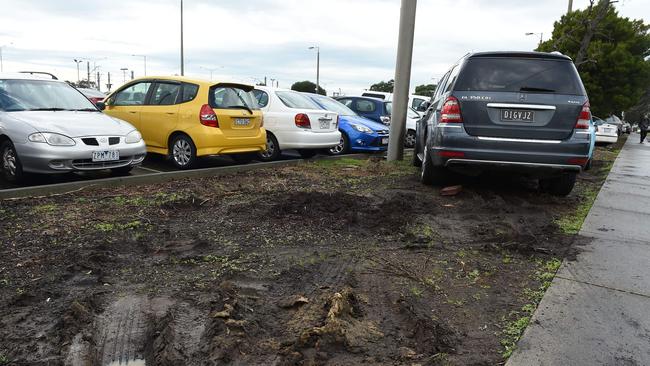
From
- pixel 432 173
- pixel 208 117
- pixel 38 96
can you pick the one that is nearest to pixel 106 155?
pixel 38 96

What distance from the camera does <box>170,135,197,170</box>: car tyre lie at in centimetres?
799

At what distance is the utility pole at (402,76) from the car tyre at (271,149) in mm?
2353

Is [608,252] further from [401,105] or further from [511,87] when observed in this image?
[401,105]

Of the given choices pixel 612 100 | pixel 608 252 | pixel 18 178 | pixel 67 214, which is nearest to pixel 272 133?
pixel 18 178

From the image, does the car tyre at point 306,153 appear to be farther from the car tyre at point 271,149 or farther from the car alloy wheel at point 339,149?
the car tyre at point 271,149

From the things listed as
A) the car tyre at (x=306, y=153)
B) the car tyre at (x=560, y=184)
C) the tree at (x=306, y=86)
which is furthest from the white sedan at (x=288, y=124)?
the tree at (x=306, y=86)

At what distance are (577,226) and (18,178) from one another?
21.4 feet

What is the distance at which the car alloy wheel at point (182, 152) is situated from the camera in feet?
26.5

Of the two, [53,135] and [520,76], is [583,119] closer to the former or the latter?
[520,76]

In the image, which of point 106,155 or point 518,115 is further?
point 106,155

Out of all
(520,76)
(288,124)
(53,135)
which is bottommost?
(53,135)

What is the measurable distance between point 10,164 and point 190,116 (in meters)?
2.60

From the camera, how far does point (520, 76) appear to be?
19.2 feet

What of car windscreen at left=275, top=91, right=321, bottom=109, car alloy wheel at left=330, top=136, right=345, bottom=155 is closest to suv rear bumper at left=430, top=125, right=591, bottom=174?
car windscreen at left=275, top=91, right=321, bottom=109
